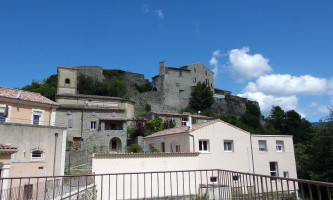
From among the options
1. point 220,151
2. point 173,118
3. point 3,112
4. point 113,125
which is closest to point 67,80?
point 113,125

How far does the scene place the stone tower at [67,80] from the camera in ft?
133

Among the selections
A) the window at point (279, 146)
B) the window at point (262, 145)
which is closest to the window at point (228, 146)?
the window at point (262, 145)

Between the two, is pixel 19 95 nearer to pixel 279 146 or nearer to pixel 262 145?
pixel 262 145

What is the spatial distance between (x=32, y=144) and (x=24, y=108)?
14.1 feet

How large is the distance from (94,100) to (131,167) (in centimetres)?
2476

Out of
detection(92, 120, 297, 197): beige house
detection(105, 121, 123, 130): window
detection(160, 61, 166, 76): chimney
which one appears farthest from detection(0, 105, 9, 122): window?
detection(160, 61, 166, 76): chimney

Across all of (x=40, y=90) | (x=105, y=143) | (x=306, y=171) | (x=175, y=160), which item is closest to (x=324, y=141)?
(x=306, y=171)

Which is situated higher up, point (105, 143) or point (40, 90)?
point (40, 90)

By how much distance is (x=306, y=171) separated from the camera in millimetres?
28750

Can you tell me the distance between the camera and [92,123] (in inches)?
1346

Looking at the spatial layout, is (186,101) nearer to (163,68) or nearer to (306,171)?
(163,68)

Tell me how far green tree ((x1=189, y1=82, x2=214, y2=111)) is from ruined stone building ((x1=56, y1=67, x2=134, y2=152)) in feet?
65.4

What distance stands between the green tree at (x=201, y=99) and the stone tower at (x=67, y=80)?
23.4 m

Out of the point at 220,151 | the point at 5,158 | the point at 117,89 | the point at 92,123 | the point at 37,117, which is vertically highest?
the point at 117,89
